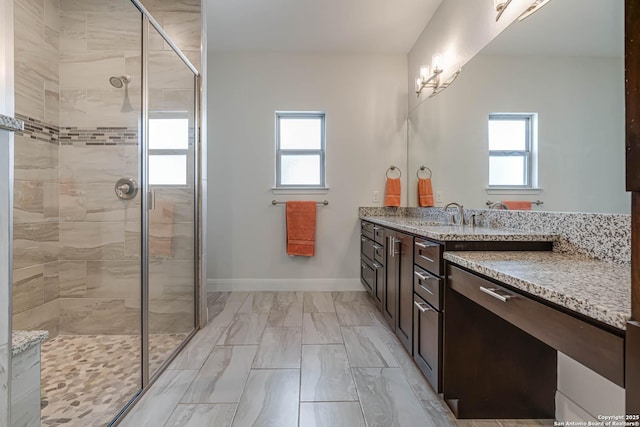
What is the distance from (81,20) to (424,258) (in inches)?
101

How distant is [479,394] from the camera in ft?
4.40

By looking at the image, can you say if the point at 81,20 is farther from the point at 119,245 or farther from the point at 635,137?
the point at 635,137

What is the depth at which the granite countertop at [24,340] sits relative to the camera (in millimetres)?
880

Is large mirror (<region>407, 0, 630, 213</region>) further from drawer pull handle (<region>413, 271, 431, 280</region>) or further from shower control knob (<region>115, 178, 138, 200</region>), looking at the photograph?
shower control knob (<region>115, 178, 138, 200</region>)

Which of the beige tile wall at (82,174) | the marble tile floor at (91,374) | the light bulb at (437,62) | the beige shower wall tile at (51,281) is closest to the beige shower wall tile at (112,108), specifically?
the beige tile wall at (82,174)

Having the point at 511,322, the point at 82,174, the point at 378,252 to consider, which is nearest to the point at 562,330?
the point at 511,322

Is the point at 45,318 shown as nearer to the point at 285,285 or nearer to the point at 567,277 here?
the point at 285,285

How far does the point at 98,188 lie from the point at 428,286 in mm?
1968

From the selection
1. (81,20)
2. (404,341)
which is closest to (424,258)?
(404,341)

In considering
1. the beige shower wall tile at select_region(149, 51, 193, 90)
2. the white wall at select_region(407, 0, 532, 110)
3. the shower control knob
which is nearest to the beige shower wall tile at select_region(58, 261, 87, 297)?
the shower control knob

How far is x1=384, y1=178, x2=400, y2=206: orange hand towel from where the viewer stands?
331 centimetres

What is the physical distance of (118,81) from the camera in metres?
1.89

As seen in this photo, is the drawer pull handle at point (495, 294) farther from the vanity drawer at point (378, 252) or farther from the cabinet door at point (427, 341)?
the vanity drawer at point (378, 252)

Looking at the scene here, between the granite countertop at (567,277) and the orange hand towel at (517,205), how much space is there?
1.21 ft
